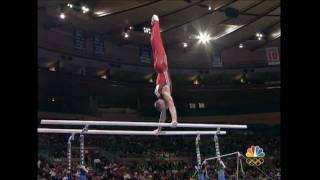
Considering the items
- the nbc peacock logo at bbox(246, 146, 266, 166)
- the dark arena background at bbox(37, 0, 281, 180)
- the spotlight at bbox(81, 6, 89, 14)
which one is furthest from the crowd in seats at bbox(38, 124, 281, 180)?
the nbc peacock logo at bbox(246, 146, 266, 166)

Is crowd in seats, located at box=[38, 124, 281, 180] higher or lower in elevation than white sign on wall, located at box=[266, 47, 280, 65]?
lower

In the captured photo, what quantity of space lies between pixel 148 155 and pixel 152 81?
4.49m

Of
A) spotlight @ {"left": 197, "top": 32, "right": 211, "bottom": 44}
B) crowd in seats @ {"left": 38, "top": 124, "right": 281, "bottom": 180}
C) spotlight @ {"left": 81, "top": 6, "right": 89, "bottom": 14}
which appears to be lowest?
crowd in seats @ {"left": 38, "top": 124, "right": 281, "bottom": 180}

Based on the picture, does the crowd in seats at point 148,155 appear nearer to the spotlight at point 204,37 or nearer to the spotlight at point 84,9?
the spotlight at point 204,37

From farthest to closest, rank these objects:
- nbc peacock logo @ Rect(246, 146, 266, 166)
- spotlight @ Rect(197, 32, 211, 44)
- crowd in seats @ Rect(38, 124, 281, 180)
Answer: spotlight @ Rect(197, 32, 211, 44), crowd in seats @ Rect(38, 124, 281, 180), nbc peacock logo @ Rect(246, 146, 266, 166)

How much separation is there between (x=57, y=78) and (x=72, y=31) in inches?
83.4

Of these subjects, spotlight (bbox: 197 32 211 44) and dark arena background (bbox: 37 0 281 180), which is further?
spotlight (bbox: 197 32 211 44)

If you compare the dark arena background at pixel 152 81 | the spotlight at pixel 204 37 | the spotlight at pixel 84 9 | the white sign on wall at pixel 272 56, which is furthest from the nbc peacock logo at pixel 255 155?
the white sign on wall at pixel 272 56

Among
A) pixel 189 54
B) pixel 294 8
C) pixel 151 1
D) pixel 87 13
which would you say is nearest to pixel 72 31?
pixel 87 13

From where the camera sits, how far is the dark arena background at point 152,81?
49.7ft

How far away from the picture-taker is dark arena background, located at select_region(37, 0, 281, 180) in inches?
596

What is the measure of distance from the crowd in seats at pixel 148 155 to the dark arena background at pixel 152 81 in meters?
0.05

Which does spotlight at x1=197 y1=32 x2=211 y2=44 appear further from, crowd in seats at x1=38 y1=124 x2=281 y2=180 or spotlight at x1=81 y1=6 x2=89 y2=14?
spotlight at x1=81 y1=6 x2=89 y2=14

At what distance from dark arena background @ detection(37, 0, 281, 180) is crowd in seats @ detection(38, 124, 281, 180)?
0.15 ft
